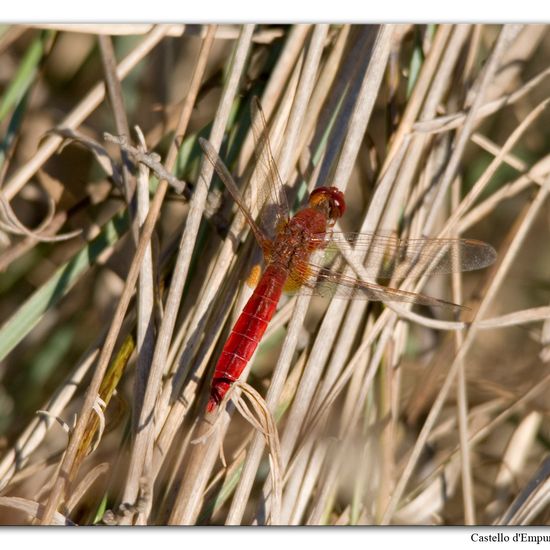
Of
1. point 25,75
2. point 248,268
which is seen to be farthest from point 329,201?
point 25,75

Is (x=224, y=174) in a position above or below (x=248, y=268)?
above

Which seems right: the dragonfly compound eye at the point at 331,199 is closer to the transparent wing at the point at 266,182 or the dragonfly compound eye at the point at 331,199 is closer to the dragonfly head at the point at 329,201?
the dragonfly head at the point at 329,201

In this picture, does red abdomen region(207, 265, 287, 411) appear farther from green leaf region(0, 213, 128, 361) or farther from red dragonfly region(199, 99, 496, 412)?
green leaf region(0, 213, 128, 361)

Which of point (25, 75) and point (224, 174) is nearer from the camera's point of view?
point (224, 174)

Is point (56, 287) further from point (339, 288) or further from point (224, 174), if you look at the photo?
point (339, 288)

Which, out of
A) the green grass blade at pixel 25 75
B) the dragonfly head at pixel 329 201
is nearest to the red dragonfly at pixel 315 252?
the dragonfly head at pixel 329 201

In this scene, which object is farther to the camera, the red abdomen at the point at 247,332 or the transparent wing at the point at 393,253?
the transparent wing at the point at 393,253

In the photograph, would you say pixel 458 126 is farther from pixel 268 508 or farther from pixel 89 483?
pixel 89 483

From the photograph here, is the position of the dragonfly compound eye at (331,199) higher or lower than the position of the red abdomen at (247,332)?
higher
